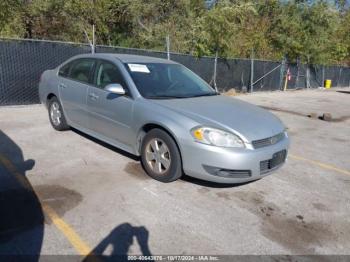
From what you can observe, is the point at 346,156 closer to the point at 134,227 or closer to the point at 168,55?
the point at 134,227

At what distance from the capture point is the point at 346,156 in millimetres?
6277

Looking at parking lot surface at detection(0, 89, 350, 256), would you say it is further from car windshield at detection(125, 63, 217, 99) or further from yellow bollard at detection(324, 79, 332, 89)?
yellow bollard at detection(324, 79, 332, 89)

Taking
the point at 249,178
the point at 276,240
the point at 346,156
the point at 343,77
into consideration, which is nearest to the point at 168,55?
the point at 346,156

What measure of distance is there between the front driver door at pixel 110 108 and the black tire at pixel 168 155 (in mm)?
330

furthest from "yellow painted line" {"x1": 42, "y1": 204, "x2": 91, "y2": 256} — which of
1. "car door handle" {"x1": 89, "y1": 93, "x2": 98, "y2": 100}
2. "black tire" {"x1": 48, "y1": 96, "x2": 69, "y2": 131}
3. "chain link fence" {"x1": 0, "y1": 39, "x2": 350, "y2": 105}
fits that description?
"chain link fence" {"x1": 0, "y1": 39, "x2": 350, "y2": 105}

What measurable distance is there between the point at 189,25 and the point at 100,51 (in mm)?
9204

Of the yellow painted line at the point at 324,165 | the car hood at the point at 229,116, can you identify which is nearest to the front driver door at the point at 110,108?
the car hood at the point at 229,116

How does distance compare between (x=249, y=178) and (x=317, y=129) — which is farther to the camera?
(x=317, y=129)

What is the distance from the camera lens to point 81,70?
18.7ft

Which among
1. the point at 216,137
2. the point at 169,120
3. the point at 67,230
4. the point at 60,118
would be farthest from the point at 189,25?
the point at 67,230

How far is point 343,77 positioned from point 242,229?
1182 inches

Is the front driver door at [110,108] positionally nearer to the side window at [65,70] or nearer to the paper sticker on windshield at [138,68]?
the paper sticker on windshield at [138,68]

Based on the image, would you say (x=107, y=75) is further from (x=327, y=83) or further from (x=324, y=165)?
(x=327, y=83)

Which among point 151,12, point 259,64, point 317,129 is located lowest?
point 317,129
